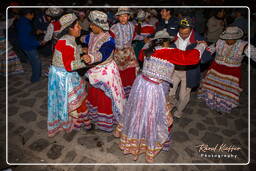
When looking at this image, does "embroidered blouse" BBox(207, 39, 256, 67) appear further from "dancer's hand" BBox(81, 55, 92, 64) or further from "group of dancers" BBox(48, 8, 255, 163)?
"dancer's hand" BBox(81, 55, 92, 64)

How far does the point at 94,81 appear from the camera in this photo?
3713mm

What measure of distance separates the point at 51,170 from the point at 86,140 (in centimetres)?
91

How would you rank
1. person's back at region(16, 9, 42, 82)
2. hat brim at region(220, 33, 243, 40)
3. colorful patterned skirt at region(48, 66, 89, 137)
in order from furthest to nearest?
person's back at region(16, 9, 42, 82) → hat brim at region(220, 33, 243, 40) → colorful patterned skirt at region(48, 66, 89, 137)

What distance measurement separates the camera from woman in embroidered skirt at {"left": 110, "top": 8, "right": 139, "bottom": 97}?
469 cm

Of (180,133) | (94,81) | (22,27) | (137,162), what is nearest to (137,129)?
(137,162)

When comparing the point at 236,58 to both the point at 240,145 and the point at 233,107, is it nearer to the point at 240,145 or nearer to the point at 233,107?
the point at 233,107

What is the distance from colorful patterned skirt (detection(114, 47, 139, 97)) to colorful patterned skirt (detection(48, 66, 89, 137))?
1.39 meters

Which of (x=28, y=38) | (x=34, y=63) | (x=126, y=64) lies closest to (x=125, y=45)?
(x=126, y=64)

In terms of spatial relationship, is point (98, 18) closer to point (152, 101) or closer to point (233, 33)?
point (152, 101)

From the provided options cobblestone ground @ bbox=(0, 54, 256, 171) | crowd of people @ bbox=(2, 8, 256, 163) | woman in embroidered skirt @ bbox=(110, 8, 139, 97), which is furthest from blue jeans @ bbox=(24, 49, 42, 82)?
woman in embroidered skirt @ bbox=(110, 8, 139, 97)

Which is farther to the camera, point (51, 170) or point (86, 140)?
point (86, 140)

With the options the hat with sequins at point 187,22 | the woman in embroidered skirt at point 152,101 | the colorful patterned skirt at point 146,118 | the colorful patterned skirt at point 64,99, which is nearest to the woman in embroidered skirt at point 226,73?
the hat with sequins at point 187,22

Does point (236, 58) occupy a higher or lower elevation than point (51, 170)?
higher
